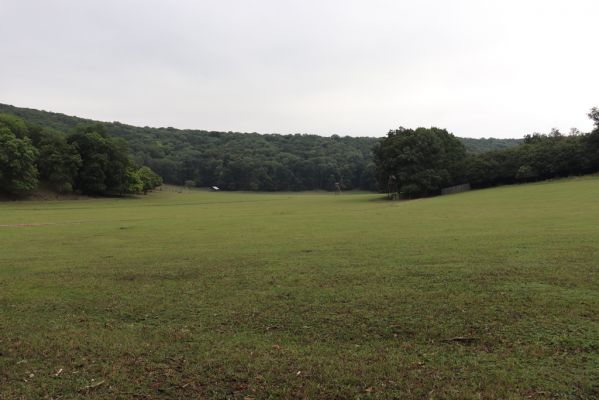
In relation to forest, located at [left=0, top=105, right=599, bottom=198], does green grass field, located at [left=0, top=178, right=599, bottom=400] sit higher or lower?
lower

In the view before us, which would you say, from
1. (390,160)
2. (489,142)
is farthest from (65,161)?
(489,142)

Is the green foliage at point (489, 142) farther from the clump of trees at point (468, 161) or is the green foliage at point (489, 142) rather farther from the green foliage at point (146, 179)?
the green foliage at point (146, 179)

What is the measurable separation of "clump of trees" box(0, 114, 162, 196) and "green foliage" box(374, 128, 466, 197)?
5834 cm

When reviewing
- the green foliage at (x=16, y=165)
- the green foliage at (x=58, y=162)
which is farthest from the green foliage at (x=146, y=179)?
the green foliage at (x=16, y=165)

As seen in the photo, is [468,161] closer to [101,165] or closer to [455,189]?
[455,189]

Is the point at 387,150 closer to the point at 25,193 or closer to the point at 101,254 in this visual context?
the point at 25,193

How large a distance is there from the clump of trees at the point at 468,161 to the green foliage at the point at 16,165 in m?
68.5

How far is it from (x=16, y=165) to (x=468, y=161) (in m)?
87.1

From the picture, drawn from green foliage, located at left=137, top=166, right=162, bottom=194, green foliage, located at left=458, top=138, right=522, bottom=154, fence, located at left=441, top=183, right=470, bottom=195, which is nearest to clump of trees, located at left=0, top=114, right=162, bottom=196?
green foliage, located at left=137, top=166, right=162, bottom=194

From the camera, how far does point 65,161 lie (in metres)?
91.8

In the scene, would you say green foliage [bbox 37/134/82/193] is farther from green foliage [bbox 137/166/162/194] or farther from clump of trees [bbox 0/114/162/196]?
green foliage [bbox 137/166/162/194]

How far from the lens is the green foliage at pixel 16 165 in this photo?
258 feet

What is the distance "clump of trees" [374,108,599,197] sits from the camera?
83625 millimetres

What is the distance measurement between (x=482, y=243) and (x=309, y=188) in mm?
160253
